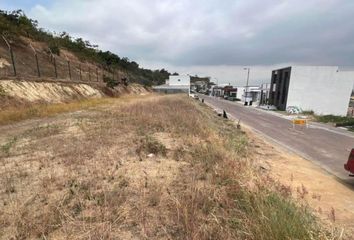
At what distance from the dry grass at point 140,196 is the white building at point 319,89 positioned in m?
45.4

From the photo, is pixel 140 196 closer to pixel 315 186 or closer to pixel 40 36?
pixel 315 186

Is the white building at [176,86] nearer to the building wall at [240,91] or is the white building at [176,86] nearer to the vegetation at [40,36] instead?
the building wall at [240,91]

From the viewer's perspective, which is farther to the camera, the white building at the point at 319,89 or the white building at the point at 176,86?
the white building at the point at 176,86

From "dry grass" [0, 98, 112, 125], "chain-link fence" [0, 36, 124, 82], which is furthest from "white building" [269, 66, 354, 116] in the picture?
"dry grass" [0, 98, 112, 125]

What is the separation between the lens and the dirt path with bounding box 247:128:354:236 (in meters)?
5.11

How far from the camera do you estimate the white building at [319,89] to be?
4694cm

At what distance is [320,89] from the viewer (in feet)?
157

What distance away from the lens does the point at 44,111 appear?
18.2 meters

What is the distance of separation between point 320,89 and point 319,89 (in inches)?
6.3

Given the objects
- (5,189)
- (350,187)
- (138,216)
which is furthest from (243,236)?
(350,187)

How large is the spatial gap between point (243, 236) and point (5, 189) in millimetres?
4654

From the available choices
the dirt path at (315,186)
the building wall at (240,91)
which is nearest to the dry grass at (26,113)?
the dirt path at (315,186)

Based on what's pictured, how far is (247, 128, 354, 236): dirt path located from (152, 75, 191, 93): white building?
82.9 meters

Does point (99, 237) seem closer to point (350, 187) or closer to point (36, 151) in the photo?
point (36, 151)
